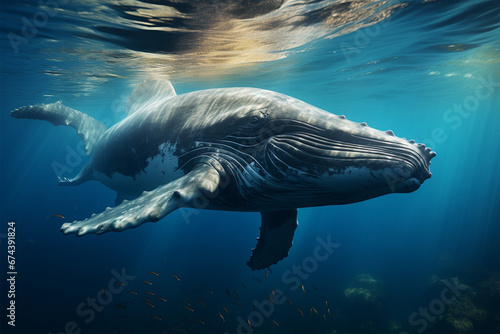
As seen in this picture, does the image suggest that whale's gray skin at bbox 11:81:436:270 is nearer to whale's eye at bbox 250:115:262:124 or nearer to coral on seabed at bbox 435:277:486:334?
whale's eye at bbox 250:115:262:124

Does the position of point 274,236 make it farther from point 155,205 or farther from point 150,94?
point 150,94

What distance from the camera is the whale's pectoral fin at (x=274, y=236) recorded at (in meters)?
5.35

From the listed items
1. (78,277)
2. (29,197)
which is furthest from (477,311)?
(29,197)

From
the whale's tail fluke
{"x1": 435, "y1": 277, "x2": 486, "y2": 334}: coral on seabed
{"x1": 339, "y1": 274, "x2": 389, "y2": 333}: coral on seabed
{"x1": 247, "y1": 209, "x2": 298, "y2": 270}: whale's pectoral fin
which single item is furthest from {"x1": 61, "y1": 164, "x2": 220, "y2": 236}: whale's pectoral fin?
{"x1": 435, "y1": 277, "x2": 486, "y2": 334}: coral on seabed

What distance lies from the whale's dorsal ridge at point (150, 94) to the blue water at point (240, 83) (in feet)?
8.81

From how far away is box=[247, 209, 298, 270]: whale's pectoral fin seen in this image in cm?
535

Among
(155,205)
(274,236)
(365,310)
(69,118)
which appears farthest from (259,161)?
(365,310)

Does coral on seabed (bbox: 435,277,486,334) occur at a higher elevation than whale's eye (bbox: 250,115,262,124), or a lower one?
lower

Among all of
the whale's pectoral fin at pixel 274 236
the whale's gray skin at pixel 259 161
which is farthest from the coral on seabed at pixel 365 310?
the whale's gray skin at pixel 259 161

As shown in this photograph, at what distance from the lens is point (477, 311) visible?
1480 cm

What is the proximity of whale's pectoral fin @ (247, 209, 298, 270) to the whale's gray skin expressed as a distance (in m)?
0.02

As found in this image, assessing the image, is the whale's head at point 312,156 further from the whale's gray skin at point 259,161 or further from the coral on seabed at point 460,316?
the coral on seabed at point 460,316

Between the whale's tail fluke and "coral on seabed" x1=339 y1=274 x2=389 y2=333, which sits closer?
the whale's tail fluke

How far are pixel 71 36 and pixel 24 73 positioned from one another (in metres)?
10.7
